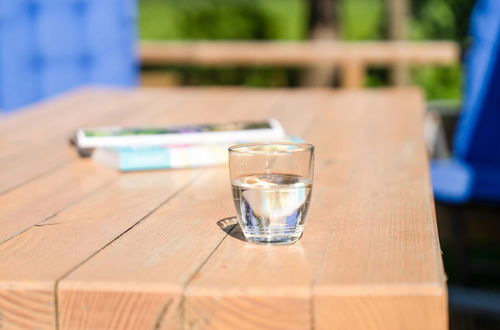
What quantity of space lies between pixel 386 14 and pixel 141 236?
19.8 feet

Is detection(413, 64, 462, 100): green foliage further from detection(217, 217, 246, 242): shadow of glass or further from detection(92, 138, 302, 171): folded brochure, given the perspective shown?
detection(217, 217, 246, 242): shadow of glass

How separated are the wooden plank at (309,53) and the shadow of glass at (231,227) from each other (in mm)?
2940

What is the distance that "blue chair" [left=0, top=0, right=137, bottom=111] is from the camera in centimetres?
333

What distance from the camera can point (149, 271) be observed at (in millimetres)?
852

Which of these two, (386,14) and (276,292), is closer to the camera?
(276,292)

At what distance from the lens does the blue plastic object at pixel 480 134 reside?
2398 mm

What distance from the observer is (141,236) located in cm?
101

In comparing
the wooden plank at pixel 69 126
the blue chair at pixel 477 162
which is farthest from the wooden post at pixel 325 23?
the wooden plank at pixel 69 126

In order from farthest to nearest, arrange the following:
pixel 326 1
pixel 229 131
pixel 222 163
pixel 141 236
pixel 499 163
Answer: pixel 326 1 < pixel 499 163 < pixel 229 131 < pixel 222 163 < pixel 141 236

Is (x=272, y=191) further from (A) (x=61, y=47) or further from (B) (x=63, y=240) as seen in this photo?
(A) (x=61, y=47)

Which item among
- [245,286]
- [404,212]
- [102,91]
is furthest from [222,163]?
[102,91]

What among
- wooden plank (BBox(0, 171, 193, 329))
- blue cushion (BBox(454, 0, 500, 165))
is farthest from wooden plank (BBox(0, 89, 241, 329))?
blue cushion (BBox(454, 0, 500, 165))

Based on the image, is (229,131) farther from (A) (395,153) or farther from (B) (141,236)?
(B) (141,236)

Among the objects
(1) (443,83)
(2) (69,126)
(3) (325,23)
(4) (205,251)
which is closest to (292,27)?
(3) (325,23)
